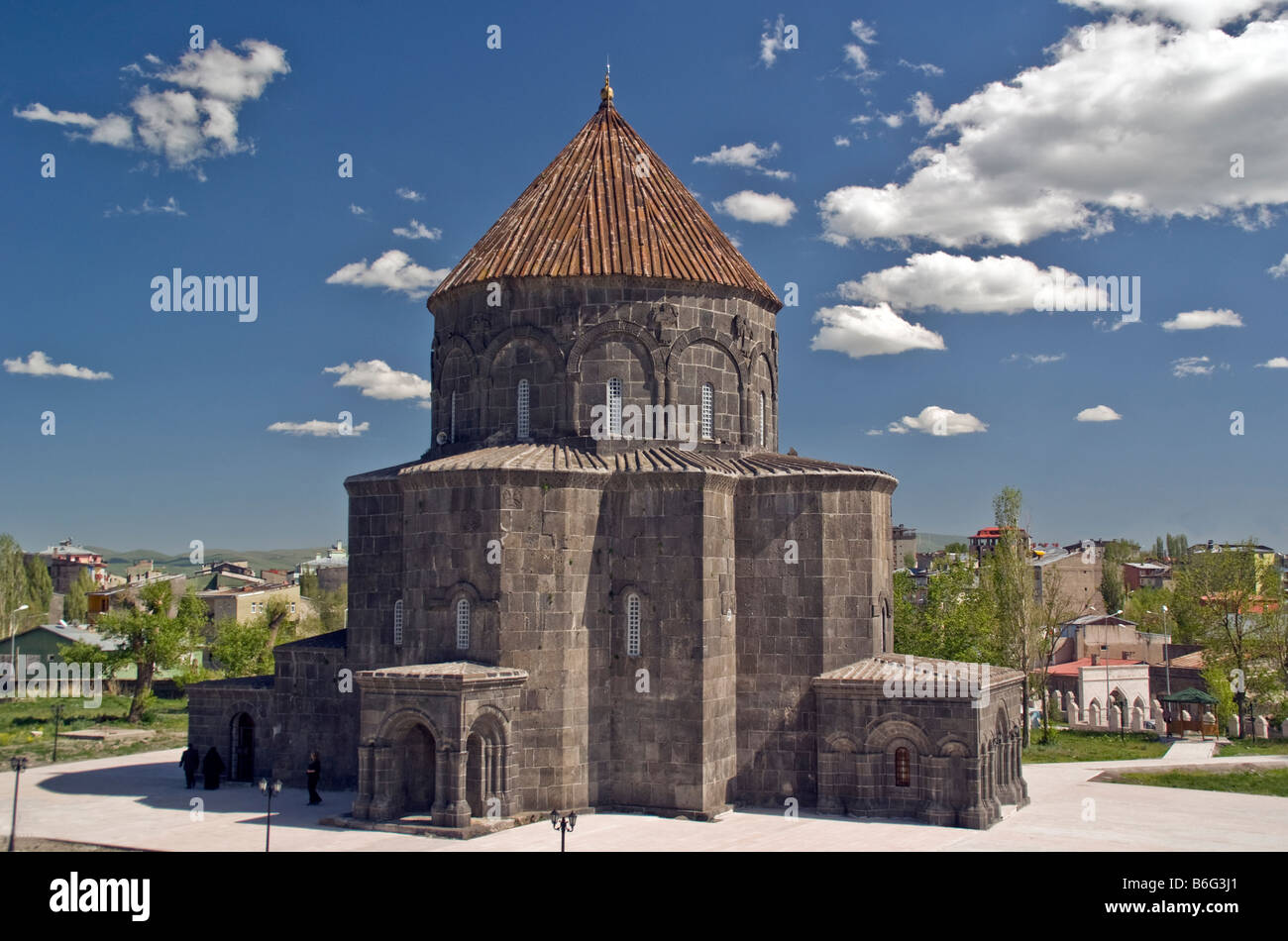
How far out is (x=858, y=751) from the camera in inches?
860

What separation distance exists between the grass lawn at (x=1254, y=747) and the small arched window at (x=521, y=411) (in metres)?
21.9

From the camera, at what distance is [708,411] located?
995 inches

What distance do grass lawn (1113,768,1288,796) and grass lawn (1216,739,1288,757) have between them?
11.4 feet

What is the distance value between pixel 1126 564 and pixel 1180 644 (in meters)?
39.5

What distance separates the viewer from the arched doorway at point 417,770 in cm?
2097

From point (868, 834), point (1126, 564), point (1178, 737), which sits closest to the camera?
point (868, 834)

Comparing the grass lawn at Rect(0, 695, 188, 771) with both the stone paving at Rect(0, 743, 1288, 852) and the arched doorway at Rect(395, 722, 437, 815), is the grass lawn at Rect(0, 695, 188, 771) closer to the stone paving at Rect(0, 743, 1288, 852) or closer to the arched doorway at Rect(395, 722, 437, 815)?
the stone paving at Rect(0, 743, 1288, 852)

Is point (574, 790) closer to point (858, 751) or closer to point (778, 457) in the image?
point (858, 751)

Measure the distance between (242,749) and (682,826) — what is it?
11.4 m

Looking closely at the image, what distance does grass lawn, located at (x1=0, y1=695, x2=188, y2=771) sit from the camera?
103 ft

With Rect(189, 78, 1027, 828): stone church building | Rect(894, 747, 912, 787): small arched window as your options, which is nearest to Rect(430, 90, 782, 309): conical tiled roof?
Rect(189, 78, 1027, 828): stone church building

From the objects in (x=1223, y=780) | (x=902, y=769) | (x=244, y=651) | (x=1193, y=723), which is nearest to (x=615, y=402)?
(x=902, y=769)

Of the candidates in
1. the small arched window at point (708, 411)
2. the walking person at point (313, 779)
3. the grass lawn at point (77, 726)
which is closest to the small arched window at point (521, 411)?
the small arched window at point (708, 411)

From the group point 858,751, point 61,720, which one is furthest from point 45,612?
point 858,751
